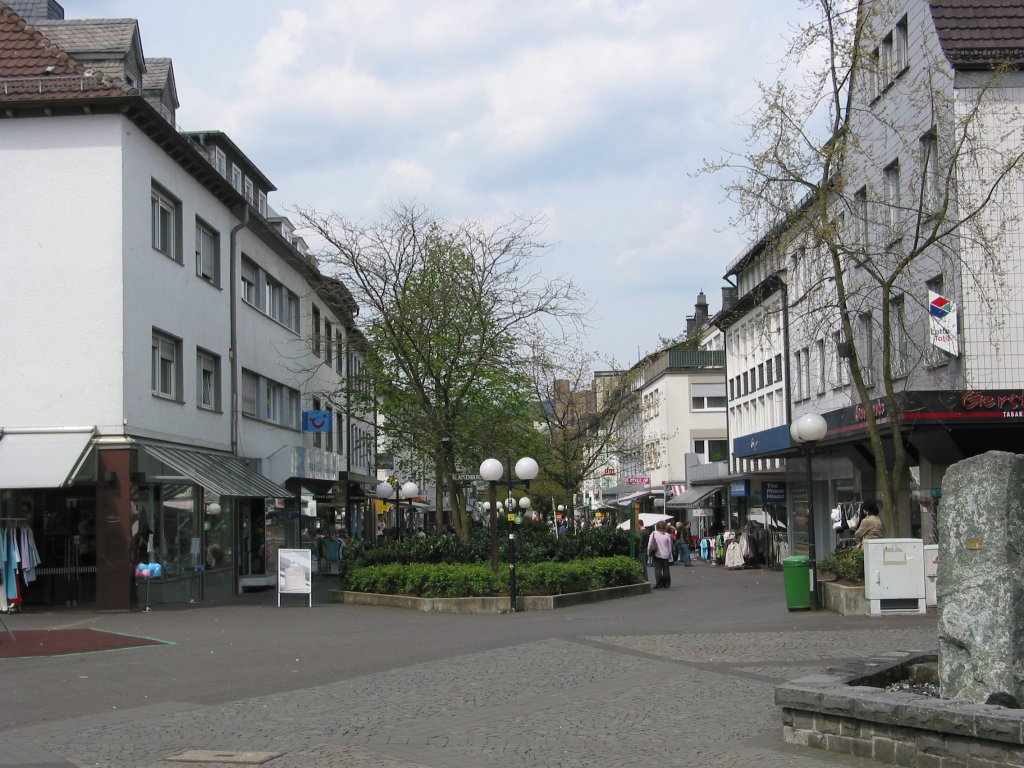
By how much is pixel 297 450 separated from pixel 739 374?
29.0 meters

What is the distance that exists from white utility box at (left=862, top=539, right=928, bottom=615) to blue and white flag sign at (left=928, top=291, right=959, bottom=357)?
25.4 ft

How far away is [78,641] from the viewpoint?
17.5 m

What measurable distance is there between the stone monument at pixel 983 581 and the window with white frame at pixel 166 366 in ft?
65.8

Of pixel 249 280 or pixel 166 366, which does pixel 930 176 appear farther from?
pixel 249 280

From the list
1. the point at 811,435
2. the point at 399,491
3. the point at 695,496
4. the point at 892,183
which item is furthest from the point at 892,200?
the point at 695,496

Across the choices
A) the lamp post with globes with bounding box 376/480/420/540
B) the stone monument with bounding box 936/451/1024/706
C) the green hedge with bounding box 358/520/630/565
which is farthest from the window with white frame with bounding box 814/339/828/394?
the stone monument with bounding box 936/451/1024/706

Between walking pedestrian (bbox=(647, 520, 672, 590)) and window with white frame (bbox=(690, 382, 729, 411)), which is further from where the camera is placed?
window with white frame (bbox=(690, 382, 729, 411))

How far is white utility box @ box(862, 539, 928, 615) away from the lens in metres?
19.4

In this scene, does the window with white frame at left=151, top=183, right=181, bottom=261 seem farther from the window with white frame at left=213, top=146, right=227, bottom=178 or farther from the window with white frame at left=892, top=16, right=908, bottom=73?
the window with white frame at left=892, top=16, right=908, bottom=73

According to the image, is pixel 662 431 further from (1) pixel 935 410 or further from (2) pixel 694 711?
(2) pixel 694 711

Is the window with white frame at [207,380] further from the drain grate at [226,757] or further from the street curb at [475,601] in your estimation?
the drain grate at [226,757]

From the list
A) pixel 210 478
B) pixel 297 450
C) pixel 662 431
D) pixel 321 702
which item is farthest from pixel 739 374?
pixel 321 702

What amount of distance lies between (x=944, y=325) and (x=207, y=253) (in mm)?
17850

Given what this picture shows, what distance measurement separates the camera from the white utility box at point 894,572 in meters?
19.4
